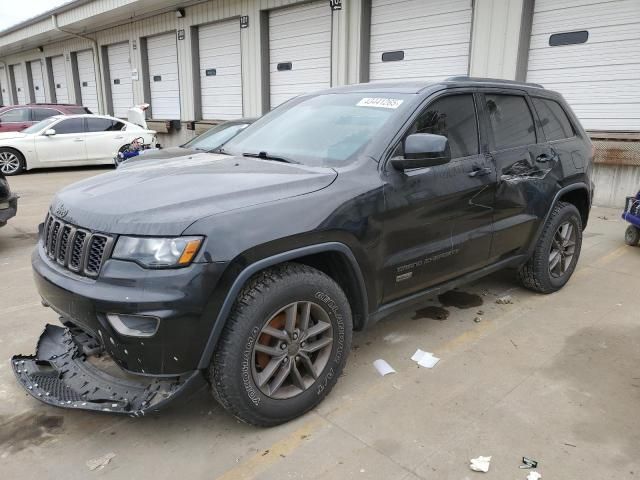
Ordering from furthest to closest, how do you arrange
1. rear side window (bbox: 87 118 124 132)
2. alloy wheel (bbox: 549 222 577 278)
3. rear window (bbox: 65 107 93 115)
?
rear window (bbox: 65 107 93 115), rear side window (bbox: 87 118 124 132), alloy wheel (bbox: 549 222 577 278)

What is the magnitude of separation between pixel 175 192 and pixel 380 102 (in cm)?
155

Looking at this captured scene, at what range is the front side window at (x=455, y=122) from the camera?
336 cm

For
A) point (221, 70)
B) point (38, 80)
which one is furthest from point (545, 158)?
point (38, 80)

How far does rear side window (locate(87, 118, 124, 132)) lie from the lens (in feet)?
44.4

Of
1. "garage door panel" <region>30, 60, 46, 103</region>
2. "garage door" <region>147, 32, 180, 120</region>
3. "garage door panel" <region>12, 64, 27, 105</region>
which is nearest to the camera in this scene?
"garage door" <region>147, 32, 180, 120</region>

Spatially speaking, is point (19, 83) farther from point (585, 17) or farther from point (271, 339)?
point (271, 339)

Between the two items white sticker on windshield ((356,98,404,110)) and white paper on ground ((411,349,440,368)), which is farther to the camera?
white paper on ground ((411,349,440,368))

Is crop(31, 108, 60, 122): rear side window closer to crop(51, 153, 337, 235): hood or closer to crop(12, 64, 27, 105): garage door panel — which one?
crop(51, 153, 337, 235): hood

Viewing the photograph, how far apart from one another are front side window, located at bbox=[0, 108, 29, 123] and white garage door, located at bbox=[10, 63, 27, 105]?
1762cm

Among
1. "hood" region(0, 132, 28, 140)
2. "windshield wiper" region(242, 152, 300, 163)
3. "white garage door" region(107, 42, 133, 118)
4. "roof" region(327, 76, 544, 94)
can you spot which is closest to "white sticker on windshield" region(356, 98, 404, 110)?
"roof" region(327, 76, 544, 94)

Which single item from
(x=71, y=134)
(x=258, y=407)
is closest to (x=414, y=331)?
(x=258, y=407)

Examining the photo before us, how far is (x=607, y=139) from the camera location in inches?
328

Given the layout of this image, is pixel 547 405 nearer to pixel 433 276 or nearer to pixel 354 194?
pixel 433 276

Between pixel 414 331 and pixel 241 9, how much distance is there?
12828mm
